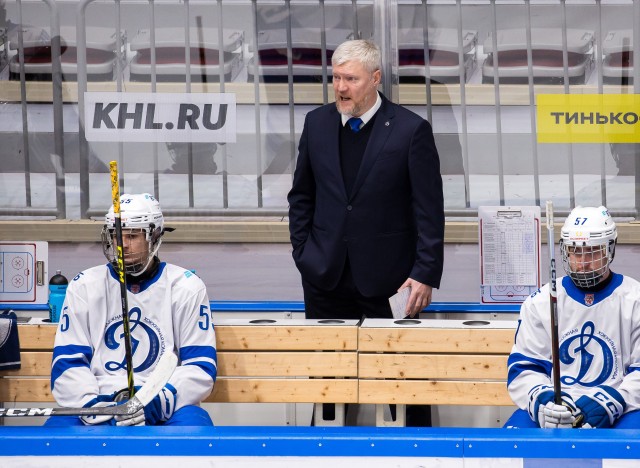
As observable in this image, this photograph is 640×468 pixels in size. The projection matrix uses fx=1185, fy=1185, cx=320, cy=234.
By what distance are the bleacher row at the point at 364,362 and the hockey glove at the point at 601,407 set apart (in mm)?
609

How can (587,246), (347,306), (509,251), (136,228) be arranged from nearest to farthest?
(587,246)
(136,228)
(347,306)
(509,251)

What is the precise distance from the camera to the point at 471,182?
16.3 ft

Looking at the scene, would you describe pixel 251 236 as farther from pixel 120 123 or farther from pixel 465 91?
pixel 465 91

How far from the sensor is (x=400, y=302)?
395cm

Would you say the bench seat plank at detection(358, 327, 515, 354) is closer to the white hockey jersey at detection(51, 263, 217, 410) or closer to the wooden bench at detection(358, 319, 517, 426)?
the wooden bench at detection(358, 319, 517, 426)

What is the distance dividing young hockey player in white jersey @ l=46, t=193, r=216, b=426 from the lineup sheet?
50.7 inches

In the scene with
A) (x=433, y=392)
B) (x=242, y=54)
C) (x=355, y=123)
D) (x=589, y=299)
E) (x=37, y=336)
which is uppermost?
(x=242, y=54)

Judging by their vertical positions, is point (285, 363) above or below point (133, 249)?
below

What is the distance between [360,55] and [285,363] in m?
1.03

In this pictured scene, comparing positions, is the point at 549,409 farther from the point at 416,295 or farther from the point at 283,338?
the point at 283,338

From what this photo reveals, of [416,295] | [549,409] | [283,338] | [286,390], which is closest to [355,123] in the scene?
[416,295]

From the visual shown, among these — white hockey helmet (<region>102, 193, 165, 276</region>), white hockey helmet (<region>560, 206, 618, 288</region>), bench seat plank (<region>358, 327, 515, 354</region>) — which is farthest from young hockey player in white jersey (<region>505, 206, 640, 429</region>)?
white hockey helmet (<region>102, 193, 165, 276</region>)

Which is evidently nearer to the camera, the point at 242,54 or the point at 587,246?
the point at 587,246

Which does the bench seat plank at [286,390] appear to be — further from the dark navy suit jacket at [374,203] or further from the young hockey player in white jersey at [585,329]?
the young hockey player in white jersey at [585,329]
